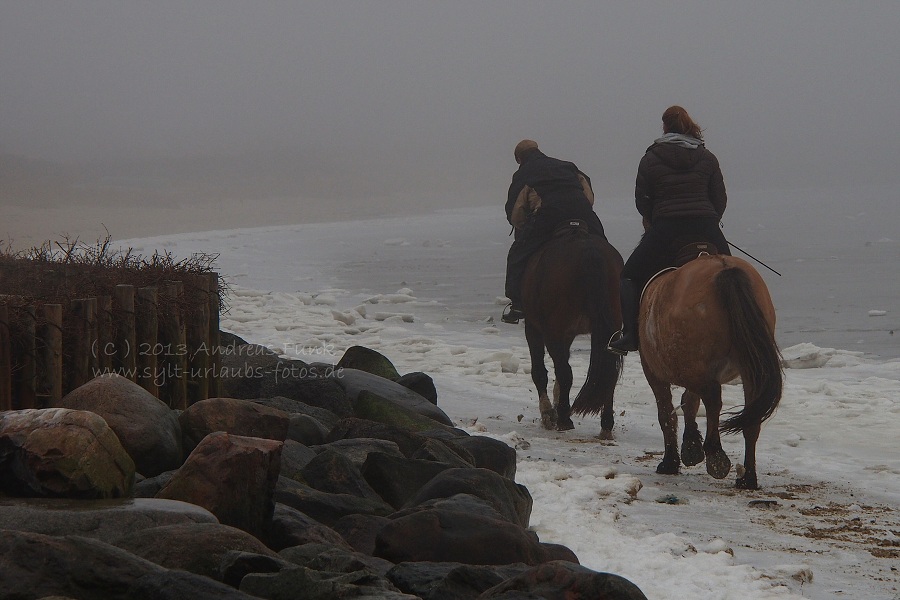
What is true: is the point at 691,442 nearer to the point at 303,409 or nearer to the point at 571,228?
the point at 571,228

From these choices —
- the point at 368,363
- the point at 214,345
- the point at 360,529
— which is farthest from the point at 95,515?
the point at 368,363

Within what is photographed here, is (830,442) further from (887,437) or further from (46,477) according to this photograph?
(46,477)

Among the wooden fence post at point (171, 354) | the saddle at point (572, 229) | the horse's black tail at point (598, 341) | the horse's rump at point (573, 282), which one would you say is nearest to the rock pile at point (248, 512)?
the wooden fence post at point (171, 354)

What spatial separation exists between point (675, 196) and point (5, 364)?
15.8ft

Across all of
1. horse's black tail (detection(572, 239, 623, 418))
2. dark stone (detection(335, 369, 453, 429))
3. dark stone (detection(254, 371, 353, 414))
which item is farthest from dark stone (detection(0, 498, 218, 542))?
horse's black tail (detection(572, 239, 623, 418))

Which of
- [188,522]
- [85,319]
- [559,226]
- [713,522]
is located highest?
[559,226]

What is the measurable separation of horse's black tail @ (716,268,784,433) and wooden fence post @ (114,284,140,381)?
3.83 metres

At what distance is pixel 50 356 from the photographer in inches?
239

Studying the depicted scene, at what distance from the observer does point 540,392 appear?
10375mm

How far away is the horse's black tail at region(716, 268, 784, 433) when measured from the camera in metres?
7.19

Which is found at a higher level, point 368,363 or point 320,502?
point 368,363

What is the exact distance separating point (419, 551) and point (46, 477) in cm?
154

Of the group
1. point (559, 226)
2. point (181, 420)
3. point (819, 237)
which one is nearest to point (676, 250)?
point (559, 226)

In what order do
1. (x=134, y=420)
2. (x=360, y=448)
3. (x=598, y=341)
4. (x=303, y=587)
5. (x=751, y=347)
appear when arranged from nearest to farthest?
(x=303, y=587), (x=134, y=420), (x=360, y=448), (x=751, y=347), (x=598, y=341)
